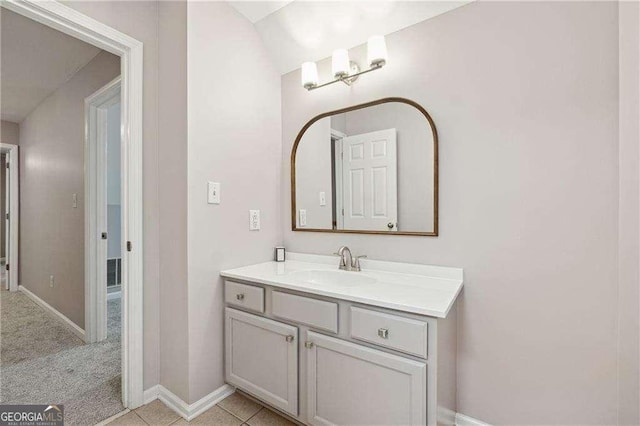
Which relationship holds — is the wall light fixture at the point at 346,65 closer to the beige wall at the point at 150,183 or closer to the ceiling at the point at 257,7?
the ceiling at the point at 257,7

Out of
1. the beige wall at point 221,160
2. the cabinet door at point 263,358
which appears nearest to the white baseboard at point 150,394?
the beige wall at point 221,160

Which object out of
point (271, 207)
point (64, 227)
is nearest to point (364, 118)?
point (271, 207)

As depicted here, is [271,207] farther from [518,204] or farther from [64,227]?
[64,227]

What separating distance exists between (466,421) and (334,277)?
0.96m

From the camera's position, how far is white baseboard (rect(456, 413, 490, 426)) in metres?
1.45

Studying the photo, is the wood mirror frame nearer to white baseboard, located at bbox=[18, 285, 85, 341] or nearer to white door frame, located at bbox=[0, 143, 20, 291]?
white baseboard, located at bbox=[18, 285, 85, 341]

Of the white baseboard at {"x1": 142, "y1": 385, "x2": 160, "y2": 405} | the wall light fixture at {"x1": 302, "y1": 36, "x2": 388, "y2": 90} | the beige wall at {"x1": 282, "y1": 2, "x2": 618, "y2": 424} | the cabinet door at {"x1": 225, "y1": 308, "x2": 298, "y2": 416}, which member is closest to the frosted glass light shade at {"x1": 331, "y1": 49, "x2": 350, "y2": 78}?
the wall light fixture at {"x1": 302, "y1": 36, "x2": 388, "y2": 90}

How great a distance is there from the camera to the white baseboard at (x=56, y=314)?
2.62 meters

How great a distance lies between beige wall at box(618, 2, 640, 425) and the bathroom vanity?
59 cm

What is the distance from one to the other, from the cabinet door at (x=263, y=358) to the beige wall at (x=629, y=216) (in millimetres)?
1318

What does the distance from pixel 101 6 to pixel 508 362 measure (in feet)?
8.75

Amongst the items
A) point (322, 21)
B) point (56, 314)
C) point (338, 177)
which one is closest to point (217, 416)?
point (338, 177)

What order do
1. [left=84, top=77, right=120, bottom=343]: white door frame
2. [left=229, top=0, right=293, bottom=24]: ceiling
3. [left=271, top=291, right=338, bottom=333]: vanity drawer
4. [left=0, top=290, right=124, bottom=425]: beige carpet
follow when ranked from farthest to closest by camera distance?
[left=84, top=77, right=120, bottom=343]: white door frame
[left=229, top=0, right=293, bottom=24]: ceiling
[left=0, top=290, right=124, bottom=425]: beige carpet
[left=271, top=291, right=338, bottom=333]: vanity drawer

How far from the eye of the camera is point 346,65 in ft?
5.65
